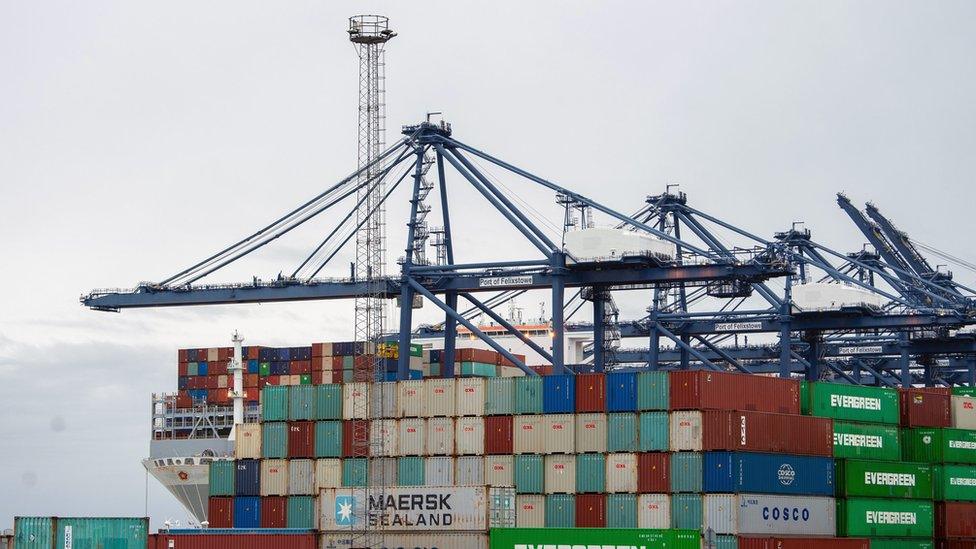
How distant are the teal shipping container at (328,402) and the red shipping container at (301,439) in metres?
0.56

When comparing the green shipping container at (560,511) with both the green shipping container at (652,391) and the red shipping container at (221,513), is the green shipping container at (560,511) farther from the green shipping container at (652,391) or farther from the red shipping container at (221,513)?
the red shipping container at (221,513)

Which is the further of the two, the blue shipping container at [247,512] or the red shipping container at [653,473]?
A: the blue shipping container at [247,512]

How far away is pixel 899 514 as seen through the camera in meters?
58.1

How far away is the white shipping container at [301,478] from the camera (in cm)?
5947

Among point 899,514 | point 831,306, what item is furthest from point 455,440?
point 831,306

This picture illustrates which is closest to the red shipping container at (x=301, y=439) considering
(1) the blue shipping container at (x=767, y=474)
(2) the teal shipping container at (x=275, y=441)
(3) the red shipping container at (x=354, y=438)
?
(2) the teal shipping container at (x=275, y=441)

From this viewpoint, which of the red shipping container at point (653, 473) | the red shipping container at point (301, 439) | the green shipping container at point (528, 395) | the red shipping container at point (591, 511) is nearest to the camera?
the red shipping container at point (653, 473)

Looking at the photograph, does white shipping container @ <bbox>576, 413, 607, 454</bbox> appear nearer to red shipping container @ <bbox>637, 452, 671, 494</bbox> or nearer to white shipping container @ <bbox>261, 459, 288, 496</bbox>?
red shipping container @ <bbox>637, 452, 671, 494</bbox>

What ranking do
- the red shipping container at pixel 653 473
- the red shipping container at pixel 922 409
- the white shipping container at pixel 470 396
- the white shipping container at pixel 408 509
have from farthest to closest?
1. the red shipping container at pixel 922 409
2. the white shipping container at pixel 470 396
3. the red shipping container at pixel 653 473
4. the white shipping container at pixel 408 509

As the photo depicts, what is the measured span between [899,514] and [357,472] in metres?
19.8

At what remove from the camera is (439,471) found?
57281 mm

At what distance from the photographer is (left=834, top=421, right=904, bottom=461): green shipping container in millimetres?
58250

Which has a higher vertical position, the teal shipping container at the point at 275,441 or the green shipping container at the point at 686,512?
the teal shipping container at the point at 275,441

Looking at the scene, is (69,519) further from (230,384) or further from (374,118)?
(230,384)
